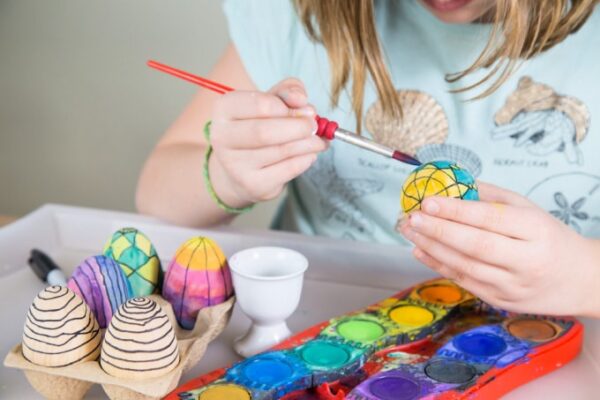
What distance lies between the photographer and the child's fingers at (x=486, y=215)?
56cm

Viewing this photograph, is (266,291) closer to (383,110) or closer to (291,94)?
(291,94)

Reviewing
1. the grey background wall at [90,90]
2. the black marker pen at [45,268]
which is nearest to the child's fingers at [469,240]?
the black marker pen at [45,268]

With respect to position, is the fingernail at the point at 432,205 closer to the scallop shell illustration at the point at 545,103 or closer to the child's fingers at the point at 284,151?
the child's fingers at the point at 284,151

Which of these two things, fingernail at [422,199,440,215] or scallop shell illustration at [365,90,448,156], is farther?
scallop shell illustration at [365,90,448,156]

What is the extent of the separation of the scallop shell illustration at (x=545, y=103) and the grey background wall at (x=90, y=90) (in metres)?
1.02

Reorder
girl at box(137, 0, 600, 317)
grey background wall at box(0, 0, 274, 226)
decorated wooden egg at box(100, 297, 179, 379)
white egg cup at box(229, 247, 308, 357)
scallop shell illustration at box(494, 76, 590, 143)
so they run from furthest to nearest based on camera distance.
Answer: grey background wall at box(0, 0, 274, 226), scallop shell illustration at box(494, 76, 590, 143), girl at box(137, 0, 600, 317), white egg cup at box(229, 247, 308, 357), decorated wooden egg at box(100, 297, 179, 379)

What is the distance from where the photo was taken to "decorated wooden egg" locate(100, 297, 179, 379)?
52cm

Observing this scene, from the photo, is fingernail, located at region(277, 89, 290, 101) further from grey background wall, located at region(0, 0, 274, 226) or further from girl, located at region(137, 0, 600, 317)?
grey background wall, located at region(0, 0, 274, 226)

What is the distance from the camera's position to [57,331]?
1.74 feet

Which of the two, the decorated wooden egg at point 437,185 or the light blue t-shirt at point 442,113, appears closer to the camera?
the decorated wooden egg at point 437,185

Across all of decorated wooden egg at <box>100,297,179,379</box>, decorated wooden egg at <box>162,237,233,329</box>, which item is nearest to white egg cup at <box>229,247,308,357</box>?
decorated wooden egg at <box>162,237,233,329</box>

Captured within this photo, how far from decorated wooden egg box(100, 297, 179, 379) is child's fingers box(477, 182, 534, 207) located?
0.32 m

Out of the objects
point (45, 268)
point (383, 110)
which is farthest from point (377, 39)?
point (45, 268)

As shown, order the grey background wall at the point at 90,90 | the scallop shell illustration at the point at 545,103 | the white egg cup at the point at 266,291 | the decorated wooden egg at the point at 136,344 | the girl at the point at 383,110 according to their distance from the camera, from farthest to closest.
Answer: the grey background wall at the point at 90,90
the scallop shell illustration at the point at 545,103
the girl at the point at 383,110
the white egg cup at the point at 266,291
the decorated wooden egg at the point at 136,344
